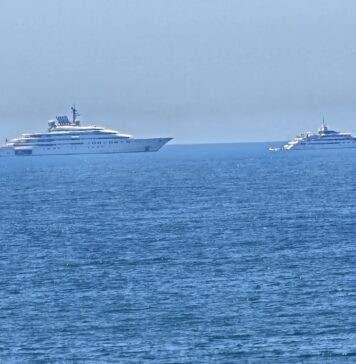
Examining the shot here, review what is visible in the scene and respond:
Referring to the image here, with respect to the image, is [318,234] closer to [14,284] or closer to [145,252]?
[145,252]

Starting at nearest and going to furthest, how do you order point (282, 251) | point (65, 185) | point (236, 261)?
point (236, 261)
point (282, 251)
point (65, 185)

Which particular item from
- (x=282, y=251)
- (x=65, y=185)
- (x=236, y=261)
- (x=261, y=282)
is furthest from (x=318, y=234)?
(x=65, y=185)

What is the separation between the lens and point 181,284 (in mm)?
50719

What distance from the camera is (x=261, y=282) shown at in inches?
1991

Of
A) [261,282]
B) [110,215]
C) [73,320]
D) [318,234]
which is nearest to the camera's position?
[73,320]

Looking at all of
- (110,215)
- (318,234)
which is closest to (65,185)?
(110,215)

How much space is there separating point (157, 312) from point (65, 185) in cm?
9547

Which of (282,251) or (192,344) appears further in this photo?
(282,251)

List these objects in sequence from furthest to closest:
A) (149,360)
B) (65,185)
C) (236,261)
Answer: (65,185) < (236,261) < (149,360)

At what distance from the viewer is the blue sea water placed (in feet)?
131

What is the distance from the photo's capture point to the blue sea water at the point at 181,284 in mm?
40062

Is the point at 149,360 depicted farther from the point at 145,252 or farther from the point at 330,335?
the point at 145,252

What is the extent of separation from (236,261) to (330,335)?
54.1 feet

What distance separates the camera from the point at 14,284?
51.5 m
